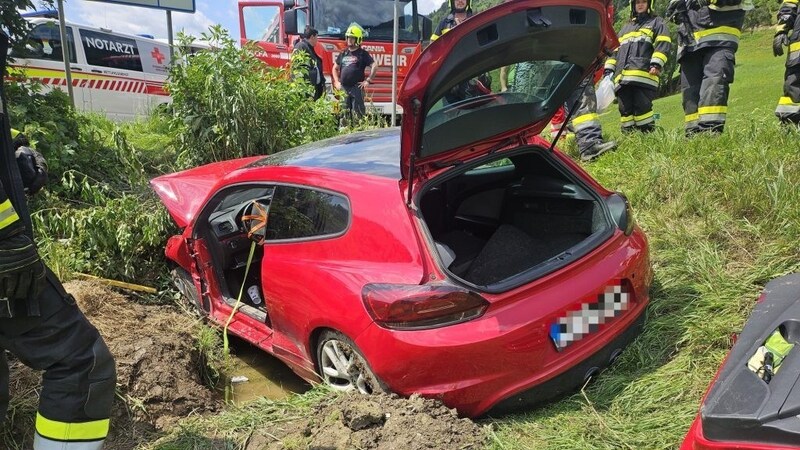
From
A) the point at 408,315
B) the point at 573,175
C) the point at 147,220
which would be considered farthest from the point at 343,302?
the point at 147,220

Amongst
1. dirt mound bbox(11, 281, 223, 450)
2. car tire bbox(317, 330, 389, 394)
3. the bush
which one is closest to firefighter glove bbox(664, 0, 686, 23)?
the bush

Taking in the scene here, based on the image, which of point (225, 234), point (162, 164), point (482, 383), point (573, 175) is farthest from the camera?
point (162, 164)

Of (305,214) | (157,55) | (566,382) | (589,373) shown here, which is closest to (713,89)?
(589,373)

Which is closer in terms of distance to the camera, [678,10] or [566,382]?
[566,382]

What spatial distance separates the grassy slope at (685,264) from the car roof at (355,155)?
1302mm

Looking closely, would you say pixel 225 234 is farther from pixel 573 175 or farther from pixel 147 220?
pixel 573 175

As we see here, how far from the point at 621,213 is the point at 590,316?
2.10ft

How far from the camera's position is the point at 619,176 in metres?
4.73

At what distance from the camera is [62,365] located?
2.07 meters

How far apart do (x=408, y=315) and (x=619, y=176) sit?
10.3ft

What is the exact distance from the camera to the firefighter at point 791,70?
4.61m

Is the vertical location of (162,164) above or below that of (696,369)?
above

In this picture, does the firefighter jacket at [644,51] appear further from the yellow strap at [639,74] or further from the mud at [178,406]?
the mud at [178,406]

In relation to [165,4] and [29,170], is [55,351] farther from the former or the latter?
[165,4]
